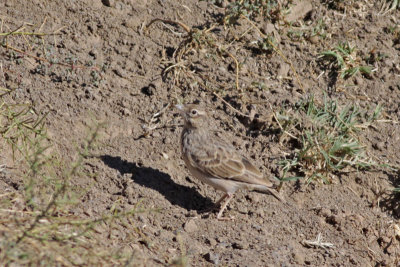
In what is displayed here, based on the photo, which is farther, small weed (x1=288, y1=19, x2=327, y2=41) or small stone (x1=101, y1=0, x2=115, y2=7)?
small weed (x1=288, y1=19, x2=327, y2=41)

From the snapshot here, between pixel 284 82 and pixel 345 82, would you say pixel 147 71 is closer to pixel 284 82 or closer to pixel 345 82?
pixel 284 82

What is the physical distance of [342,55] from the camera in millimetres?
9180

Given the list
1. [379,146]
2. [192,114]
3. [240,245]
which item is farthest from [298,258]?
[379,146]

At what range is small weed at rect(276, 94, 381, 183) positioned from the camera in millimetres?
7984

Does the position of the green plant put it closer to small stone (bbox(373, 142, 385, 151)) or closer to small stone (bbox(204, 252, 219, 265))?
small stone (bbox(204, 252, 219, 265))

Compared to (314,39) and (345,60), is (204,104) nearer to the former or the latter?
(314,39)

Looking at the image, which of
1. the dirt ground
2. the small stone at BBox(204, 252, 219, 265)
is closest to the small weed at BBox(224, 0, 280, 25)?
the dirt ground

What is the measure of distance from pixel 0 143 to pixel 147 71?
2447mm

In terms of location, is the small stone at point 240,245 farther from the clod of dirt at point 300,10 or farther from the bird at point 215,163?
the clod of dirt at point 300,10

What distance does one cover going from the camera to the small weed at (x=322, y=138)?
798 cm

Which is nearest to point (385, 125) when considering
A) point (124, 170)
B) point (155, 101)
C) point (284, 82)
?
point (284, 82)

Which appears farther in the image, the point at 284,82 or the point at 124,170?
the point at 284,82

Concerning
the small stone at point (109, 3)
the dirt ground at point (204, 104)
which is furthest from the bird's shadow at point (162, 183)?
the small stone at point (109, 3)

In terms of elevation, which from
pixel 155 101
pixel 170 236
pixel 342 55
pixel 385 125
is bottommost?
pixel 170 236
